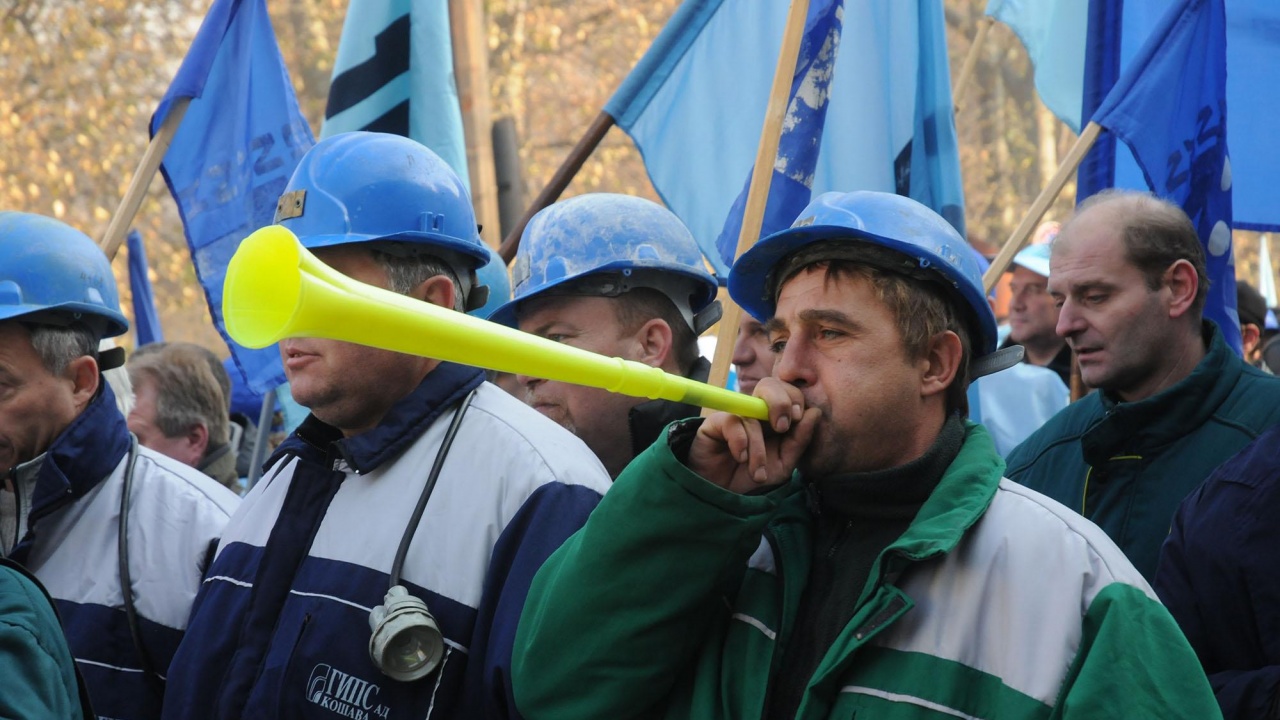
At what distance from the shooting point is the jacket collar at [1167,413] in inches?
160

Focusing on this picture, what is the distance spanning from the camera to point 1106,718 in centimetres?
220

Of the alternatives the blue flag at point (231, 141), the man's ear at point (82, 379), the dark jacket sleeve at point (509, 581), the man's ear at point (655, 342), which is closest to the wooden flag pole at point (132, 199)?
the blue flag at point (231, 141)

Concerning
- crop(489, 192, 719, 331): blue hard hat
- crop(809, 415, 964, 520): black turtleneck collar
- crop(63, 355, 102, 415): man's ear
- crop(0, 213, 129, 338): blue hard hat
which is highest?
crop(489, 192, 719, 331): blue hard hat

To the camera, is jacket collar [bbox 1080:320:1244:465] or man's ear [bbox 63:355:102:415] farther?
jacket collar [bbox 1080:320:1244:465]

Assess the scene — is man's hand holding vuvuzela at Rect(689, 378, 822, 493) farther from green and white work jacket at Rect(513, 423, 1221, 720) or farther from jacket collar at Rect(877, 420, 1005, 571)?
jacket collar at Rect(877, 420, 1005, 571)

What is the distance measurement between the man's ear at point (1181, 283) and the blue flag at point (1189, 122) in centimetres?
65

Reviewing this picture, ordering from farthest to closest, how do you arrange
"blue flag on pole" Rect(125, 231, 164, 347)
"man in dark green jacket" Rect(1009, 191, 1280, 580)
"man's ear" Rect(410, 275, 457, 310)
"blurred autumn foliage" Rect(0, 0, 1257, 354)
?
1. "blurred autumn foliage" Rect(0, 0, 1257, 354)
2. "blue flag on pole" Rect(125, 231, 164, 347)
3. "man in dark green jacket" Rect(1009, 191, 1280, 580)
4. "man's ear" Rect(410, 275, 457, 310)

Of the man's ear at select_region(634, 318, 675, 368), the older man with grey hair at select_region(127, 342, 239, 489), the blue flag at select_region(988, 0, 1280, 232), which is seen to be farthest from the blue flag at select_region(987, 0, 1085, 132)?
the older man with grey hair at select_region(127, 342, 239, 489)

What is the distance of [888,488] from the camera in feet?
8.41

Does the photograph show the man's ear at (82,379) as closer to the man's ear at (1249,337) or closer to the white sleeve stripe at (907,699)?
the white sleeve stripe at (907,699)

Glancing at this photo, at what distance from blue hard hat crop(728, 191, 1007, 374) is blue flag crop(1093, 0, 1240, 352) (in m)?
2.50

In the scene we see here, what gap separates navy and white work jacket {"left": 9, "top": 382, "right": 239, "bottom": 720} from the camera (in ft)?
11.6

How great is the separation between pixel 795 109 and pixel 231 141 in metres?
2.32

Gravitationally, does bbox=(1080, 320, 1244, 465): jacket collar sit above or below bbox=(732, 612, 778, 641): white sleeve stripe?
above
